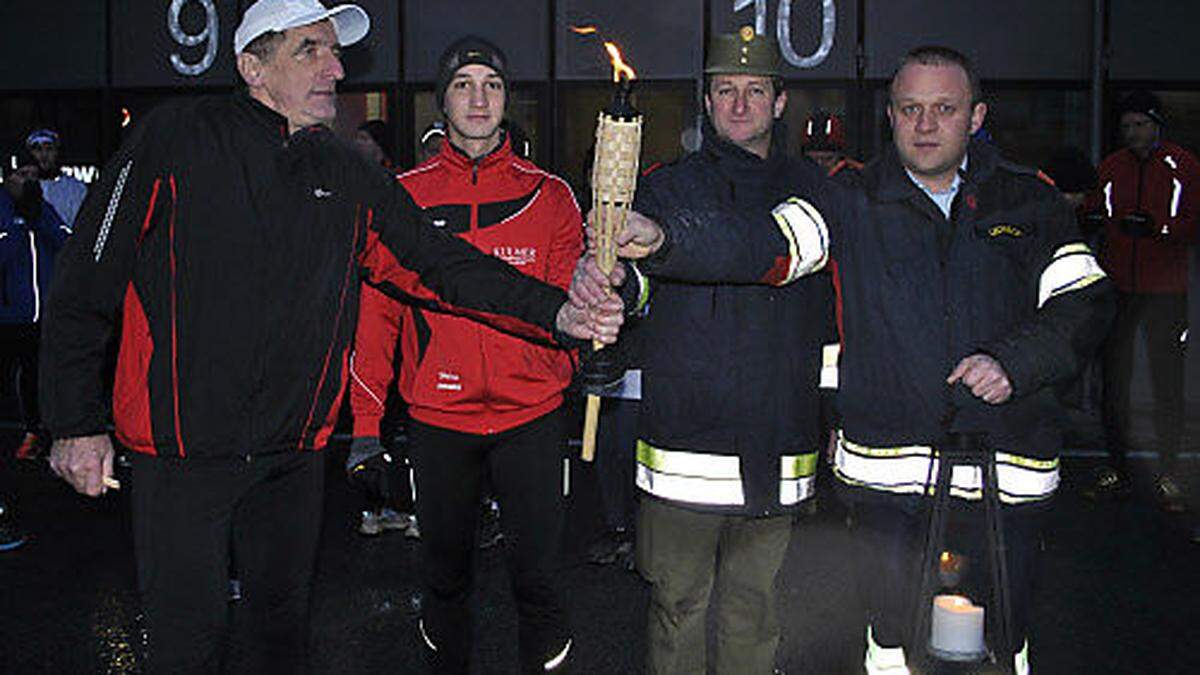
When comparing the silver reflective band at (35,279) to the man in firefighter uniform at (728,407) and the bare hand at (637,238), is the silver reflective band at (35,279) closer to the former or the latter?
the man in firefighter uniform at (728,407)

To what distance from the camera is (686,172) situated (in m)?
4.27

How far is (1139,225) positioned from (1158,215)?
0.49 ft

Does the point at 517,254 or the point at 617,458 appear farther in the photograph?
the point at 617,458

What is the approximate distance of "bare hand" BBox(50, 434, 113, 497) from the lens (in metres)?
3.40

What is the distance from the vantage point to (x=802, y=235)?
3762mm

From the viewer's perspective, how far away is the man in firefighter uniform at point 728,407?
4168 mm

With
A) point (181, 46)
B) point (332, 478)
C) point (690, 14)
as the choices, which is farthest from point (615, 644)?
point (181, 46)

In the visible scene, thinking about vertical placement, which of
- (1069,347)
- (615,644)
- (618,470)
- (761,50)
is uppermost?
(761,50)

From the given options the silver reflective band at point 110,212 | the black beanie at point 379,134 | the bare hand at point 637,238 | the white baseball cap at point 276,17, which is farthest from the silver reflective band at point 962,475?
the black beanie at point 379,134

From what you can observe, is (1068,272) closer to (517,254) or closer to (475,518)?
(517,254)

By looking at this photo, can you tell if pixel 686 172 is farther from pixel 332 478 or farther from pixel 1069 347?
pixel 332 478

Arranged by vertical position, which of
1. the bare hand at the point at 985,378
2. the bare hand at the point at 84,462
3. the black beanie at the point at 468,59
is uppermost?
the black beanie at the point at 468,59

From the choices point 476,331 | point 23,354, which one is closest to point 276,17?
point 476,331

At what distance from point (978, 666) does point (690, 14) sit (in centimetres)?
1147
